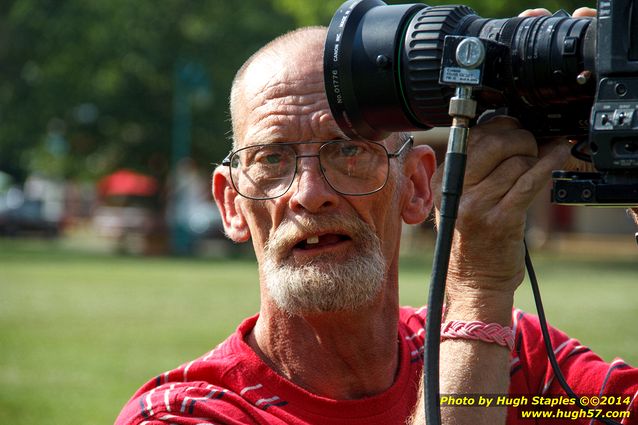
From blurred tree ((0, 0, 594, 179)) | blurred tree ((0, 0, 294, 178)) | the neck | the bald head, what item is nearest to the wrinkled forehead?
the bald head

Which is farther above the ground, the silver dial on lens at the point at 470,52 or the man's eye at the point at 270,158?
the silver dial on lens at the point at 470,52

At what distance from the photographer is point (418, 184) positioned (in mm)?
3539

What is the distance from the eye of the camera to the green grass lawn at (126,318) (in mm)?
9719

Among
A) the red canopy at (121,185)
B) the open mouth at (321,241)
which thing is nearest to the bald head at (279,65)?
the open mouth at (321,241)

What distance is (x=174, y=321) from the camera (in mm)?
14602

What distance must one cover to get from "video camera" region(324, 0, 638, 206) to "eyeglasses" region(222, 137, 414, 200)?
1.53ft

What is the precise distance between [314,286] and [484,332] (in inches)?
28.5

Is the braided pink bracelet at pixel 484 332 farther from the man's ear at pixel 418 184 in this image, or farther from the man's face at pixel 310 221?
the man's ear at pixel 418 184

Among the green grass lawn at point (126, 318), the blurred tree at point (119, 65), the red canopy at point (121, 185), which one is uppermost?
the blurred tree at point (119, 65)

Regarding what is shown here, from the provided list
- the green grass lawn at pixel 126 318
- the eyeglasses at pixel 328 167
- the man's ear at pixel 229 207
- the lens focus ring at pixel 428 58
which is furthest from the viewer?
the green grass lawn at pixel 126 318

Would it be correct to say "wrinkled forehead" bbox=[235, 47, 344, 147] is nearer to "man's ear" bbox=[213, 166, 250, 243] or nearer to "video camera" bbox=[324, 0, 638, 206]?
"man's ear" bbox=[213, 166, 250, 243]

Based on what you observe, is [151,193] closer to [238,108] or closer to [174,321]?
[174,321]

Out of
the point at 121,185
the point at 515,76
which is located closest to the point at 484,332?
the point at 515,76

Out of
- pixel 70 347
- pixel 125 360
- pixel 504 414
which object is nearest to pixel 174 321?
pixel 70 347
